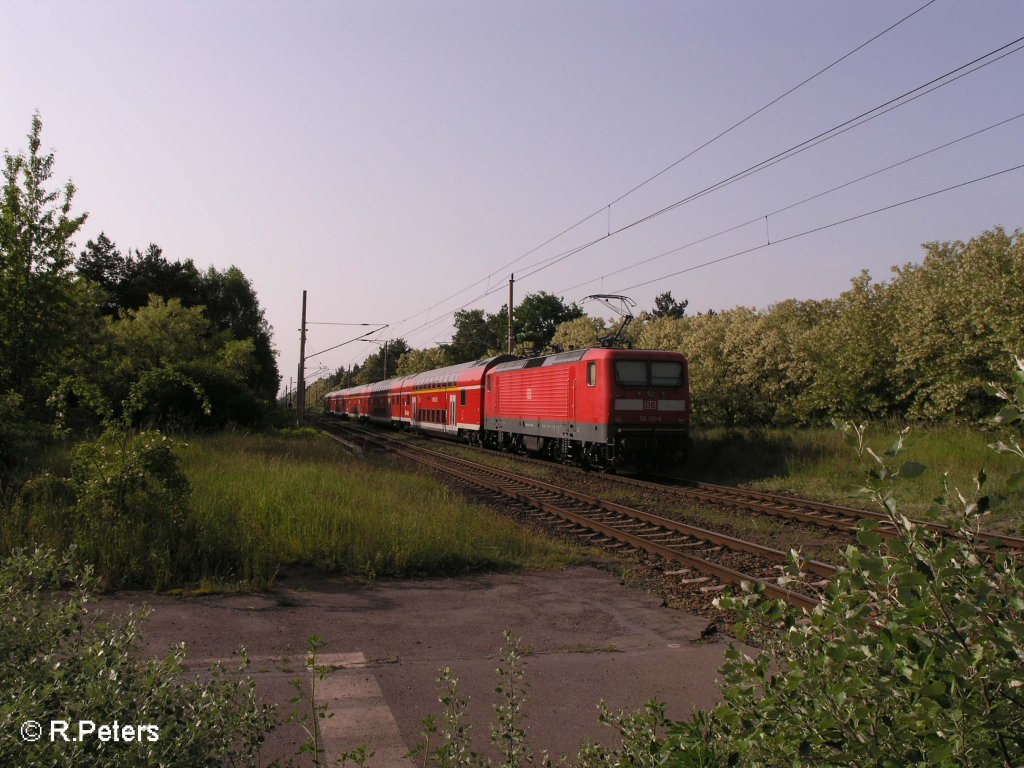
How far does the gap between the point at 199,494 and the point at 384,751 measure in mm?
7370

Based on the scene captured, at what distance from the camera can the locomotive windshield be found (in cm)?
1870

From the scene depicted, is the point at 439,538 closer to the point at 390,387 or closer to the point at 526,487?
the point at 526,487

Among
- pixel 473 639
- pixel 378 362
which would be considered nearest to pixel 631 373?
pixel 473 639

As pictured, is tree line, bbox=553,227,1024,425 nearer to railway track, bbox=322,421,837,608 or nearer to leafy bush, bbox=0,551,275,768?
railway track, bbox=322,421,837,608

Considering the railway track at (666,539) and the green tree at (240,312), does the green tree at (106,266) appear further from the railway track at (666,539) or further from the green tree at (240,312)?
the railway track at (666,539)

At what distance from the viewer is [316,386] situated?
156000mm

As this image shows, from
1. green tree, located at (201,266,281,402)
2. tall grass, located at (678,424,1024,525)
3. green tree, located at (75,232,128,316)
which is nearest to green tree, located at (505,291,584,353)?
green tree, located at (201,266,281,402)

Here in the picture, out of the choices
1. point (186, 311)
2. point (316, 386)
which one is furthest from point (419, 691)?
point (316, 386)

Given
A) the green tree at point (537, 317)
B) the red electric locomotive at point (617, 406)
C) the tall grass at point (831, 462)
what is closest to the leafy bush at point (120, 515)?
the tall grass at point (831, 462)

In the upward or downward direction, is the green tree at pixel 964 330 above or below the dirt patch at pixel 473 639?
above

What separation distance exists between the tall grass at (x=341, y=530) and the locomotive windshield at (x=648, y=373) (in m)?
7.02

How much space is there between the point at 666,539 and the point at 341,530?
15.9ft

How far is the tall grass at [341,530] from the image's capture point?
834 centimetres

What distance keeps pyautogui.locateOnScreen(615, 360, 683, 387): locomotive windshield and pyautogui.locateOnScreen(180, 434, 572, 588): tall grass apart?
23.0ft
